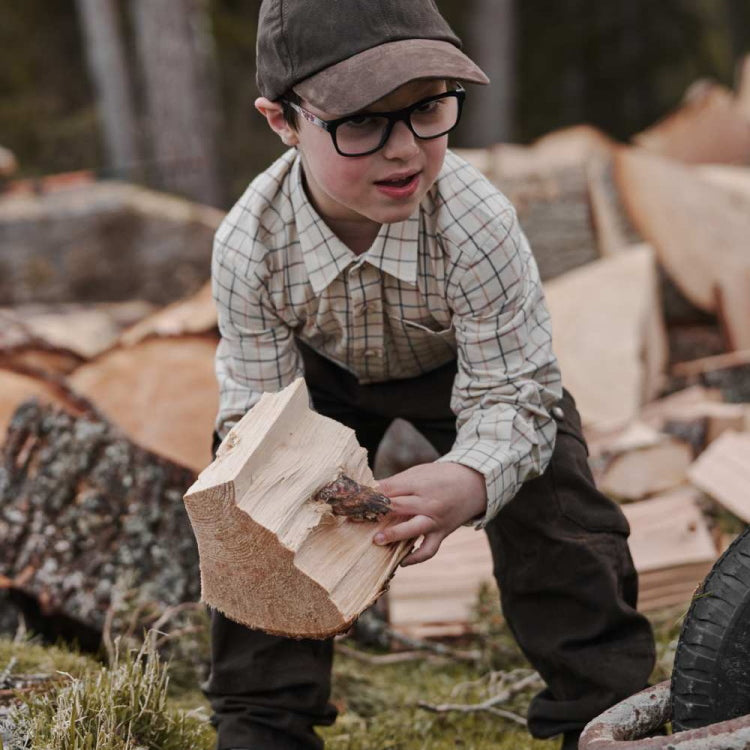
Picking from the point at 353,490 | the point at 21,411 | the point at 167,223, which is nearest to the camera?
the point at 353,490

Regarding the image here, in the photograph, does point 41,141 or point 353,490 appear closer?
point 353,490

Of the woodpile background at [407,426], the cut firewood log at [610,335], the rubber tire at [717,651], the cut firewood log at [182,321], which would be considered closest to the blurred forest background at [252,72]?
the woodpile background at [407,426]

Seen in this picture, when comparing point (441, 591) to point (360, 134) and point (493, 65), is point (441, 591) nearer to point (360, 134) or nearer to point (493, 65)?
point (360, 134)

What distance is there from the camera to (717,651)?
1.66 m

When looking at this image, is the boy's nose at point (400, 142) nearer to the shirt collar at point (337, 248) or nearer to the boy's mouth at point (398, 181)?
the boy's mouth at point (398, 181)

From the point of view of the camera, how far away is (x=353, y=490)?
182 centimetres

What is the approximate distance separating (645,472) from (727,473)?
28cm

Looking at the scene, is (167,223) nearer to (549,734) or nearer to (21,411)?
(21,411)

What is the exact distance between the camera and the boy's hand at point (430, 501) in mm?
1902

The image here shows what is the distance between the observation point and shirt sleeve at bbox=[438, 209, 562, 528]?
2.07 m

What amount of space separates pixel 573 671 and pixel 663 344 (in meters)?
3.06

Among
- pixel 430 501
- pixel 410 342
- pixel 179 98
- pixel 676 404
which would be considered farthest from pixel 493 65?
pixel 430 501

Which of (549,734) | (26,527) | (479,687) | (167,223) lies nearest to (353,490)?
(549,734)

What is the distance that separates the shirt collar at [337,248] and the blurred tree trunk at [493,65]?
7880 mm
